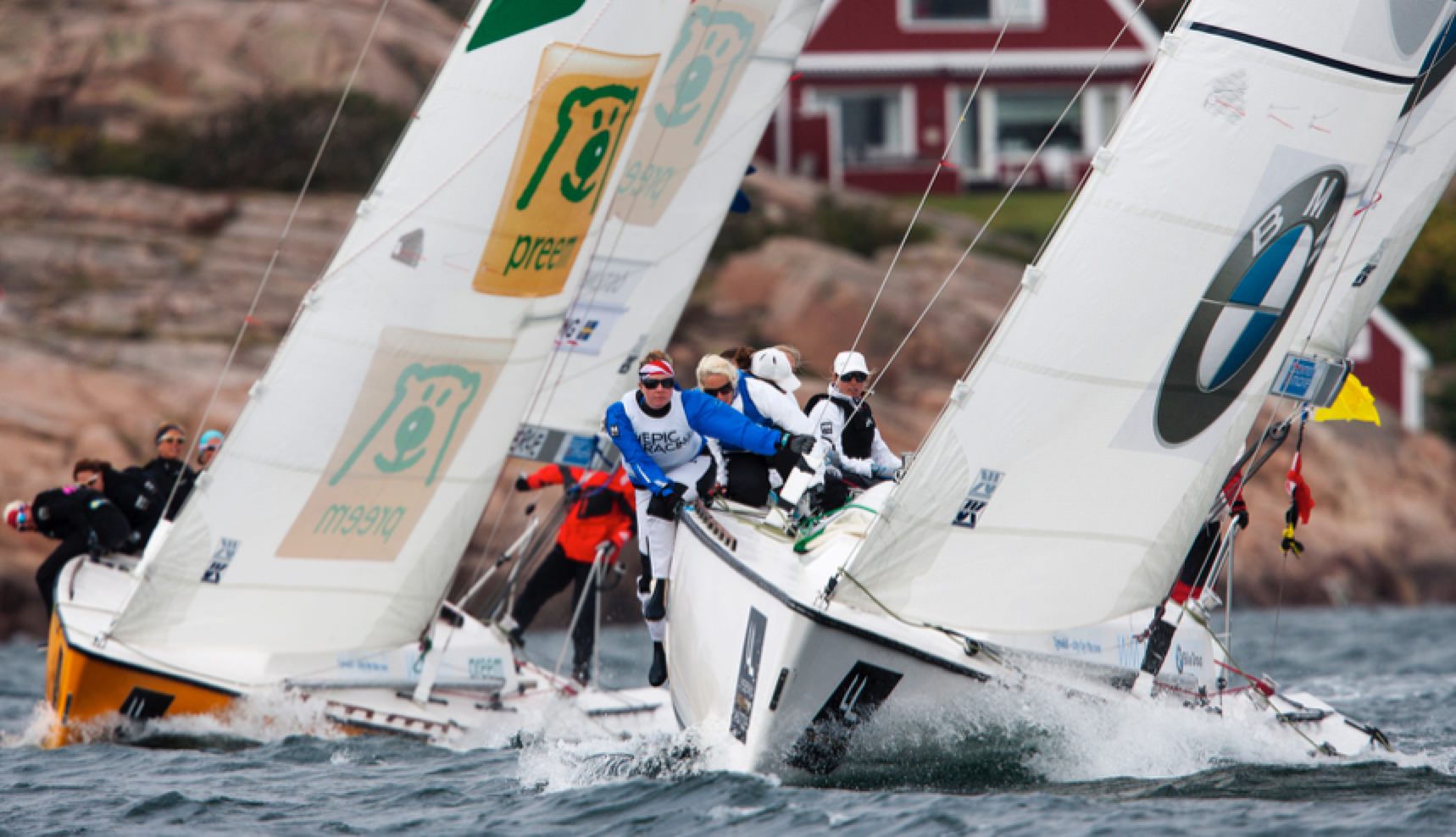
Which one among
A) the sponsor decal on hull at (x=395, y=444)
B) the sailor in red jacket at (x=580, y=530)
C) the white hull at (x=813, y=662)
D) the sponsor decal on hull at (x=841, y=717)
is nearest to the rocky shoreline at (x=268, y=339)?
the sailor in red jacket at (x=580, y=530)

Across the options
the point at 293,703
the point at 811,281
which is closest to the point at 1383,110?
→ the point at 293,703

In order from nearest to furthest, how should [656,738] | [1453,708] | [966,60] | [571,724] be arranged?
[656,738], [571,724], [1453,708], [966,60]

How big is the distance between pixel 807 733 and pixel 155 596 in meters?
4.33

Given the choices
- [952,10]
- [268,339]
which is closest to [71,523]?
[268,339]

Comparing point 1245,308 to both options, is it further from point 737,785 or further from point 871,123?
point 871,123

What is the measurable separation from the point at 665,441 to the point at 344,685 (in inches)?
117

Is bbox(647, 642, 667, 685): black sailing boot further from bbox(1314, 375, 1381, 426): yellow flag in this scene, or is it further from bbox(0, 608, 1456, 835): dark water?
bbox(1314, 375, 1381, 426): yellow flag

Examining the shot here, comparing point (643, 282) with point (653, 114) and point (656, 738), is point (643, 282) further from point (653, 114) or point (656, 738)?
point (656, 738)

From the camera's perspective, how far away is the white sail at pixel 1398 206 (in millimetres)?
10609

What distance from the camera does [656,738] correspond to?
9.84 meters

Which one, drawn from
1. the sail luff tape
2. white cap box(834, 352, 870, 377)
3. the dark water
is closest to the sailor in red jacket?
the dark water

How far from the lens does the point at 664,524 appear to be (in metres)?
9.88

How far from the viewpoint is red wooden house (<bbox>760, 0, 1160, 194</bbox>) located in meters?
36.0

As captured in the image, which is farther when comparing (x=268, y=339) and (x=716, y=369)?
(x=268, y=339)
